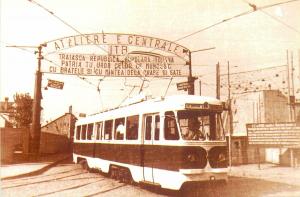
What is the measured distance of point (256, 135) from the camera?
18438mm

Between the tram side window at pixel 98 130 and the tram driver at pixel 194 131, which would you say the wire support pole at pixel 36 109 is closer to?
the tram side window at pixel 98 130

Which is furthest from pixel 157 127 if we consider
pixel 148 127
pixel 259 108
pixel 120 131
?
pixel 259 108

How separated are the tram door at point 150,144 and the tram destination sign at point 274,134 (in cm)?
888

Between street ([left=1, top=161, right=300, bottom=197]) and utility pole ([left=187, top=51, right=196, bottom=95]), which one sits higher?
utility pole ([left=187, top=51, right=196, bottom=95])

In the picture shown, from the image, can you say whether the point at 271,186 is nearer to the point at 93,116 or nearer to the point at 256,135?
the point at 256,135

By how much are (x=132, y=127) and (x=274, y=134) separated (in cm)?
879

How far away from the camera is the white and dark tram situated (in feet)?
31.9

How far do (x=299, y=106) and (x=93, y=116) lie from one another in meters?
24.7

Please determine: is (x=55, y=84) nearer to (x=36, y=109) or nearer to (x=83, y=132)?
(x=36, y=109)

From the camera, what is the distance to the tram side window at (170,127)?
33.1ft

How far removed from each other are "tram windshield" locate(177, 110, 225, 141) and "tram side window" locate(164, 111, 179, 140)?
172mm

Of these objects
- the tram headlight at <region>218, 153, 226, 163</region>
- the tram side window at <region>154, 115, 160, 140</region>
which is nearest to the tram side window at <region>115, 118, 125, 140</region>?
the tram side window at <region>154, 115, 160, 140</region>

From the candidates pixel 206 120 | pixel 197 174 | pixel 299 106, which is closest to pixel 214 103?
pixel 206 120

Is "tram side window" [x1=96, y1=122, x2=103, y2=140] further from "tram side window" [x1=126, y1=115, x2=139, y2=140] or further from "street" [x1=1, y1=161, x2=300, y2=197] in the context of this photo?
"tram side window" [x1=126, y1=115, x2=139, y2=140]
